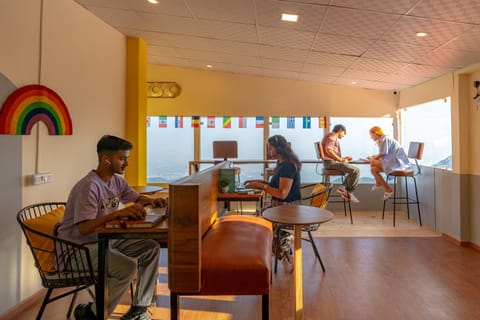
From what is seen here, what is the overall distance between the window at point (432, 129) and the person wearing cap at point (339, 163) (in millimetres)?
1157

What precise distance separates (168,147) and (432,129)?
4665mm

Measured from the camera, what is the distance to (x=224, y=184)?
122 inches

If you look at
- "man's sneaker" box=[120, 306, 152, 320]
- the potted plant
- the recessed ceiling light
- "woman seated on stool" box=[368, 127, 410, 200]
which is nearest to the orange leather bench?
"man's sneaker" box=[120, 306, 152, 320]

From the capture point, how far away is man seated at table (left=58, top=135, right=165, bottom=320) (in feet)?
6.21

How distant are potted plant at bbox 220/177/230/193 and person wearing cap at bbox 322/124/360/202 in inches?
105

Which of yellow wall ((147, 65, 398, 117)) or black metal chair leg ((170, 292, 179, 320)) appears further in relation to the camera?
yellow wall ((147, 65, 398, 117))

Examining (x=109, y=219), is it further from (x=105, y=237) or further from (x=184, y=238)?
(x=184, y=238)

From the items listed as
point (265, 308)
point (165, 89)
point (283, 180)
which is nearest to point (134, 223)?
point (265, 308)

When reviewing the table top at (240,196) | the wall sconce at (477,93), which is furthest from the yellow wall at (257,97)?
the table top at (240,196)

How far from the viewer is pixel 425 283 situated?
287cm

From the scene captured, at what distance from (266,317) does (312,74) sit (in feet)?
14.2

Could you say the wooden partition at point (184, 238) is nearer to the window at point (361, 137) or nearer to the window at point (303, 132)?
the window at point (303, 132)

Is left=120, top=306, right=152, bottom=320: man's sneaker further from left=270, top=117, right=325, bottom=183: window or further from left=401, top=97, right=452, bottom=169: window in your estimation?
left=270, top=117, right=325, bottom=183: window

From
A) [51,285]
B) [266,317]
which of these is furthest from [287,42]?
[51,285]
